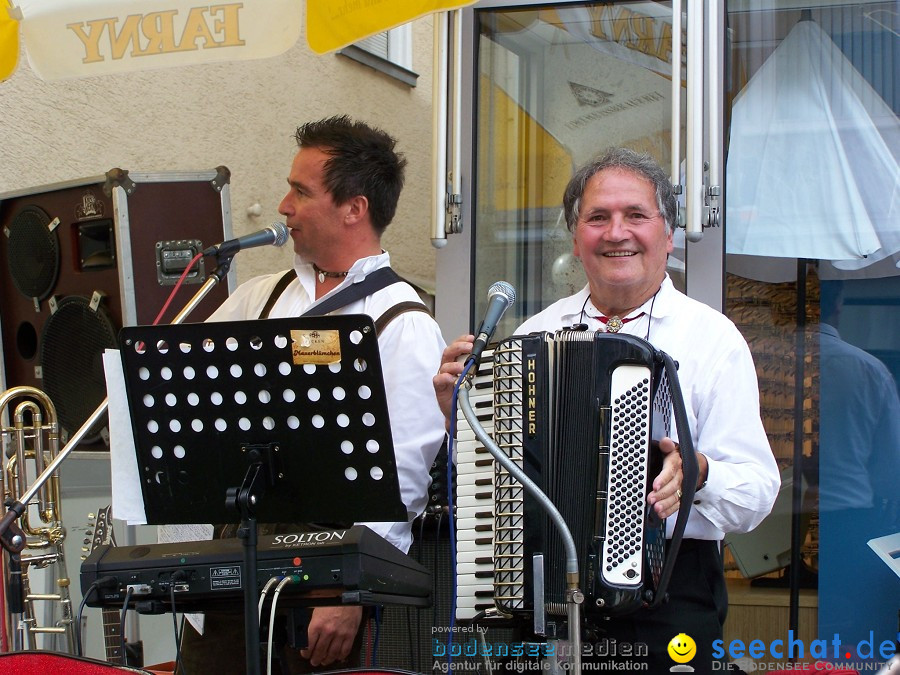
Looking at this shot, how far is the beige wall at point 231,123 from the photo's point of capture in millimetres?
4941

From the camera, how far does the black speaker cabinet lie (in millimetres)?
3879

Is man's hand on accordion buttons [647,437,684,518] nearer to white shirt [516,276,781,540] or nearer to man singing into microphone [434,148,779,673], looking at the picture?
man singing into microphone [434,148,779,673]

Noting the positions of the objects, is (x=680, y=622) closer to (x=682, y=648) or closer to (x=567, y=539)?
(x=682, y=648)

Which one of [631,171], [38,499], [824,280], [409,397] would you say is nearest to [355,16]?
[631,171]

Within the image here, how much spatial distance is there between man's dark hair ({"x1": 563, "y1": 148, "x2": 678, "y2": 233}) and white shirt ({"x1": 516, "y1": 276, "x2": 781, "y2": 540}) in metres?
0.22

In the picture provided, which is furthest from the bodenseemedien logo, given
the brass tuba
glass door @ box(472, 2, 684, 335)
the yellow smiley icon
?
glass door @ box(472, 2, 684, 335)

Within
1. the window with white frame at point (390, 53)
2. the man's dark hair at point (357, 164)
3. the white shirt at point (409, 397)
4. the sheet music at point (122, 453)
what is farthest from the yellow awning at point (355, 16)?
the window with white frame at point (390, 53)

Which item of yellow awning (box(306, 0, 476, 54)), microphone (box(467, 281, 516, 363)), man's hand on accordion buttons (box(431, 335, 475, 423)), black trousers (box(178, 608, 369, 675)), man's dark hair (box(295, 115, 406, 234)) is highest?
yellow awning (box(306, 0, 476, 54))

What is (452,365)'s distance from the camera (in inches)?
98.3

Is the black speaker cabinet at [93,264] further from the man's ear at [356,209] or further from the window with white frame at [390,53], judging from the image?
the window with white frame at [390,53]

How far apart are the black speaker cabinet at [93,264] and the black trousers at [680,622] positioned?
204cm

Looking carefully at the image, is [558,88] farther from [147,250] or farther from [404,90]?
[404,90]

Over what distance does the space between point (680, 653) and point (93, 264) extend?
2600 millimetres

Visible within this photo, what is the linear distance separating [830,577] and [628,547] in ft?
6.63
